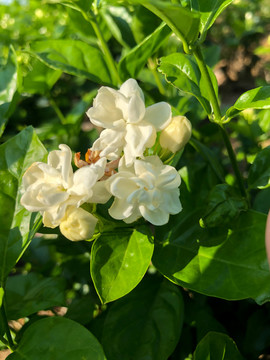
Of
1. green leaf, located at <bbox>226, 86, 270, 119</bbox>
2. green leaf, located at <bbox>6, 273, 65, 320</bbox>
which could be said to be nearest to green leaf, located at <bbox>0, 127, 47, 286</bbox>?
green leaf, located at <bbox>6, 273, 65, 320</bbox>

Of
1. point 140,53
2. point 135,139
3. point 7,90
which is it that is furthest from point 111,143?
point 7,90

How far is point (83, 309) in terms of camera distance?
3.05ft

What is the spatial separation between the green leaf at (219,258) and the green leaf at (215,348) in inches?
4.9

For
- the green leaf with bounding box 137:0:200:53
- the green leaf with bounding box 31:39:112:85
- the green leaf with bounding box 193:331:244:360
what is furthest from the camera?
the green leaf with bounding box 31:39:112:85

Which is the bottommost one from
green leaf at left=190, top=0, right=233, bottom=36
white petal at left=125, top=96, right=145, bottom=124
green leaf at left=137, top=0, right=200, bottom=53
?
white petal at left=125, top=96, right=145, bottom=124

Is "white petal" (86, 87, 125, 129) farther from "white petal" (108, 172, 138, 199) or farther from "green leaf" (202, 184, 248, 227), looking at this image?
"green leaf" (202, 184, 248, 227)

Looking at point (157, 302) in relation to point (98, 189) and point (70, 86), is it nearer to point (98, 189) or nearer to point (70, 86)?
point (98, 189)

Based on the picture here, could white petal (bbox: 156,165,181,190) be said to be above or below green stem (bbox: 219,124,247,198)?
above

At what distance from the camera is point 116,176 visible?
1.95 ft

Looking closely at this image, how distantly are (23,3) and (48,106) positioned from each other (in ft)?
3.18

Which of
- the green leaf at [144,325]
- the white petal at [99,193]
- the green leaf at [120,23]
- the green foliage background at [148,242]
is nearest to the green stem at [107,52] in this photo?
the green foliage background at [148,242]

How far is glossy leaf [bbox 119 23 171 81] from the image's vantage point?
812mm

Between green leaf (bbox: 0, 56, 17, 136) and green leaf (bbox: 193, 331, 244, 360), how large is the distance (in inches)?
22.8

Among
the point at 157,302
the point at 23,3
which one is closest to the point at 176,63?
the point at 157,302
